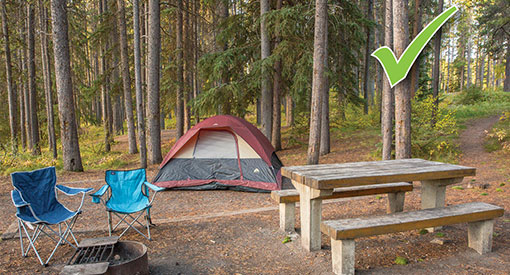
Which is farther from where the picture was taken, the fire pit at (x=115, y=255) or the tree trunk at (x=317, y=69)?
the tree trunk at (x=317, y=69)

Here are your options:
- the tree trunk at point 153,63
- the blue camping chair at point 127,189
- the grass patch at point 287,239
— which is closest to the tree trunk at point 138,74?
→ the tree trunk at point 153,63

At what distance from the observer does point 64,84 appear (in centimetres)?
868

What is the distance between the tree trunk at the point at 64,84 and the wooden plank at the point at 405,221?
8.10m

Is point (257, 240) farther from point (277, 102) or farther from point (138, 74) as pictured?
point (277, 102)

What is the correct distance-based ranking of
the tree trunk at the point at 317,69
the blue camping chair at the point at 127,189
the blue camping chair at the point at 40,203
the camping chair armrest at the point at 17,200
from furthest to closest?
the tree trunk at the point at 317,69 → the blue camping chair at the point at 127,189 → the blue camping chair at the point at 40,203 → the camping chair armrest at the point at 17,200

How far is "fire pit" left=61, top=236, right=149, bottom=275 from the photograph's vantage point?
2.84 meters

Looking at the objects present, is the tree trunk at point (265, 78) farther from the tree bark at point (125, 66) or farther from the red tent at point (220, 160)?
the tree bark at point (125, 66)

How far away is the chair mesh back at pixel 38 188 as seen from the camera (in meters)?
3.98

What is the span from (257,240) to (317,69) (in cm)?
485

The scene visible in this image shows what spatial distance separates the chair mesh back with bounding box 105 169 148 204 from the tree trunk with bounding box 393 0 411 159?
435 centimetres

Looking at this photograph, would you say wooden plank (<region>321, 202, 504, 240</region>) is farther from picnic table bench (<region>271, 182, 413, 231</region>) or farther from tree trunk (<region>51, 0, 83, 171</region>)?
tree trunk (<region>51, 0, 83, 171</region>)

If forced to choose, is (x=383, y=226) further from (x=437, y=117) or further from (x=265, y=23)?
(x=265, y=23)

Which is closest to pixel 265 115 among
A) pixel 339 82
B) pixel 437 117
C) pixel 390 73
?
pixel 339 82

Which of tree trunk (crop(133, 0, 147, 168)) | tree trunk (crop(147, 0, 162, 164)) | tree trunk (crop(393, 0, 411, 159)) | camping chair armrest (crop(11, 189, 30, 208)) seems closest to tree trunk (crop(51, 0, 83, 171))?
tree trunk (crop(133, 0, 147, 168))
